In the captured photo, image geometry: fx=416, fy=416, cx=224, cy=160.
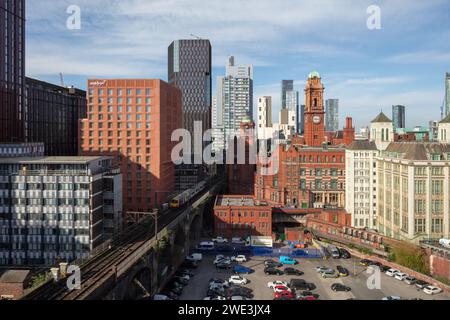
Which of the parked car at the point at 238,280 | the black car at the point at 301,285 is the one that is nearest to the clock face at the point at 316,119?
the black car at the point at 301,285

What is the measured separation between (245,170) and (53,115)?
2439 inches

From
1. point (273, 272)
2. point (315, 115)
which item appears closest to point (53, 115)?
point (315, 115)

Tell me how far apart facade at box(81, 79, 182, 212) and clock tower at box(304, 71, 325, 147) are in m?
42.0

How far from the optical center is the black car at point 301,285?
177 ft

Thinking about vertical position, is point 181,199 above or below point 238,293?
above

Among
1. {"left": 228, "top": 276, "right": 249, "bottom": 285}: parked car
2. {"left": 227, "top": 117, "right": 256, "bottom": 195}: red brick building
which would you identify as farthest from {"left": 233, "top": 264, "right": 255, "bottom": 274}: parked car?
{"left": 227, "top": 117, "right": 256, "bottom": 195}: red brick building

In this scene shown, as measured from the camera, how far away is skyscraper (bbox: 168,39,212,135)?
182875mm

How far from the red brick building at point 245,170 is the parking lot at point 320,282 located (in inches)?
1938

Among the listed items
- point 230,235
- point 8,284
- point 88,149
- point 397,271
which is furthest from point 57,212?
point 397,271

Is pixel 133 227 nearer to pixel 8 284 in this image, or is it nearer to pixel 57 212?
pixel 57 212

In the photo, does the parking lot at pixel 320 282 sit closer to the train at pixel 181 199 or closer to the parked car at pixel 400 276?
the parked car at pixel 400 276

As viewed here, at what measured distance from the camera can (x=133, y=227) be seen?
62844 millimetres

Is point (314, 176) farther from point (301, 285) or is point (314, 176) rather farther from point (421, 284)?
point (301, 285)

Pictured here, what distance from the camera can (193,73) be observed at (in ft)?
600
